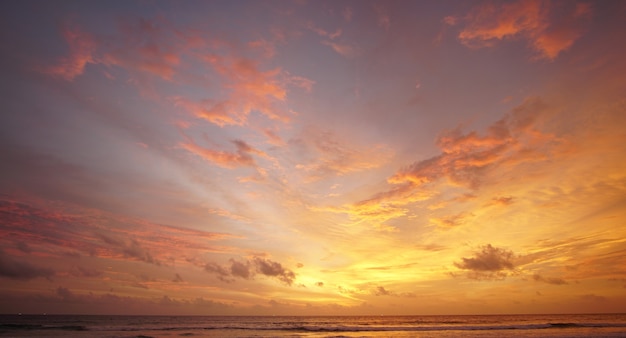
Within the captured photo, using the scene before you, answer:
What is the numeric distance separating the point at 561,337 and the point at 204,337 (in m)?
48.0

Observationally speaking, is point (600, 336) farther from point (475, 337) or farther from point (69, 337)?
point (69, 337)

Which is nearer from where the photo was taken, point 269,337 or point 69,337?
point 69,337

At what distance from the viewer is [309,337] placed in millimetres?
49906

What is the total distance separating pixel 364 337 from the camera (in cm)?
5019

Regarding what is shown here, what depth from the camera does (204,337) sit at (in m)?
49.7

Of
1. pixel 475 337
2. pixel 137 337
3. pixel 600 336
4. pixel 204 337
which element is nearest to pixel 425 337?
pixel 475 337

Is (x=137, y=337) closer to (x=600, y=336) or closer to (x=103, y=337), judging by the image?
(x=103, y=337)

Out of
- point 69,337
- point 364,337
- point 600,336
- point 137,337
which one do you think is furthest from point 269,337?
point 600,336

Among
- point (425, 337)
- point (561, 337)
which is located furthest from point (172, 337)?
point (561, 337)

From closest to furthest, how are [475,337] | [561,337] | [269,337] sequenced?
[561,337] → [475,337] → [269,337]

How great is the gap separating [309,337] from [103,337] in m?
29.1

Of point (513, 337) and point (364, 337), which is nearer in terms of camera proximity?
point (513, 337)

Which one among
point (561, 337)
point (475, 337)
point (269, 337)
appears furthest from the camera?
point (269, 337)

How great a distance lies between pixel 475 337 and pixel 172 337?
1687 inches
